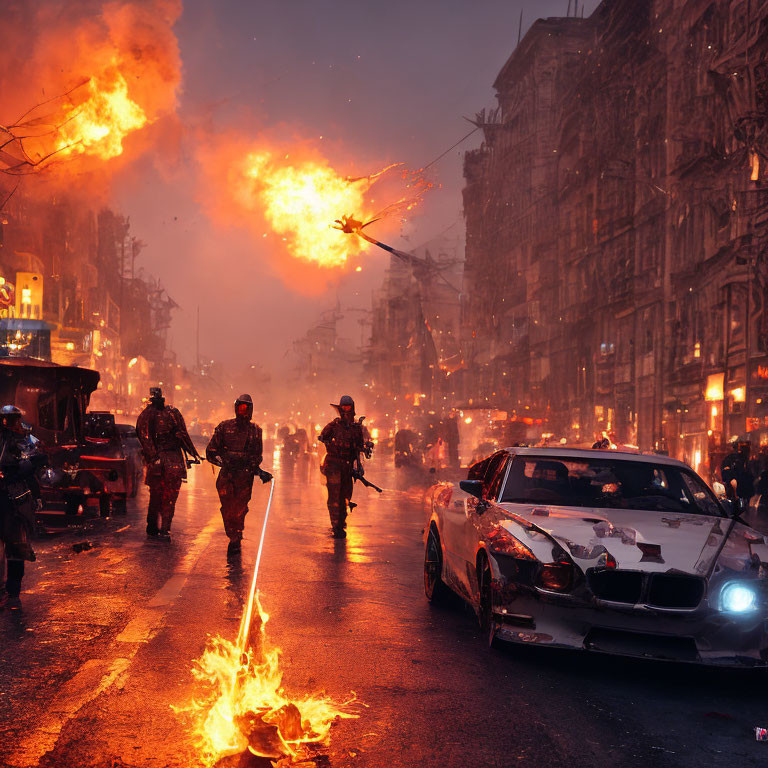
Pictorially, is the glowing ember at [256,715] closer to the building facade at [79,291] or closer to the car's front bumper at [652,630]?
the car's front bumper at [652,630]

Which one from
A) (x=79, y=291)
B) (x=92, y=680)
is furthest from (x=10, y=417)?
(x=79, y=291)

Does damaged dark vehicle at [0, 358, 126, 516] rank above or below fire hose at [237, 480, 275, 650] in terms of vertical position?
above

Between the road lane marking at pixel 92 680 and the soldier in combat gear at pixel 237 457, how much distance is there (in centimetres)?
273

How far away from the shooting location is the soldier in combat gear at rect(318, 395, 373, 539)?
14.3 meters

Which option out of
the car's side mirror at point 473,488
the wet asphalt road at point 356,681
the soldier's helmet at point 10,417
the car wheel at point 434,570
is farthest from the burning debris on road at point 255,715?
the soldier's helmet at point 10,417

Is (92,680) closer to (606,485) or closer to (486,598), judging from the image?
(486,598)

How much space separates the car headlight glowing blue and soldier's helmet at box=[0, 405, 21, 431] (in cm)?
546

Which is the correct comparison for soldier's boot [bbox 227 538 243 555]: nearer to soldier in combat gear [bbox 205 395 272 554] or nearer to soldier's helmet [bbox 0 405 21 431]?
soldier in combat gear [bbox 205 395 272 554]

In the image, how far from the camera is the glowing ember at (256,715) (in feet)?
14.4

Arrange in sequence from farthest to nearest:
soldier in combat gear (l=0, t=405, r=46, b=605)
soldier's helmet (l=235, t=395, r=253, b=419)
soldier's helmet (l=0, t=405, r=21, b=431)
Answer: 1. soldier's helmet (l=235, t=395, r=253, b=419)
2. soldier's helmet (l=0, t=405, r=21, b=431)
3. soldier in combat gear (l=0, t=405, r=46, b=605)

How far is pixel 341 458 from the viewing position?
48.2 ft

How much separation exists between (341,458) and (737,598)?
361 inches

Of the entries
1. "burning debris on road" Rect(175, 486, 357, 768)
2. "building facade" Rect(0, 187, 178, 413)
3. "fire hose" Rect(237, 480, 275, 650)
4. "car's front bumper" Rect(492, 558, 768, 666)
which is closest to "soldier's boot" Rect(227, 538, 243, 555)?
"fire hose" Rect(237, 480, 275, 650)

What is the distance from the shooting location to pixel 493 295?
82562 mm
